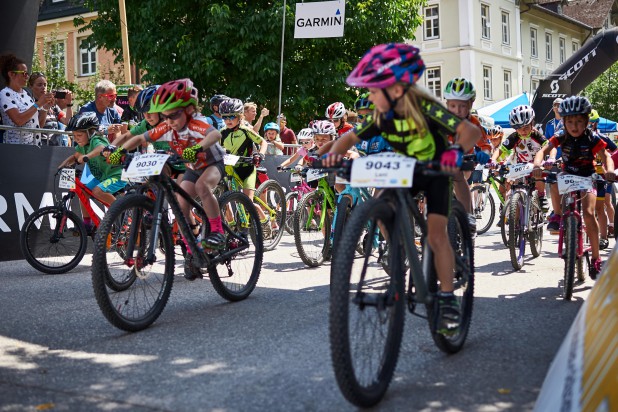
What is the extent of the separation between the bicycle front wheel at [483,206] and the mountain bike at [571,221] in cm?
700

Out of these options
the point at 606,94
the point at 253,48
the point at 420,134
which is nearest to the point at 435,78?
the point at 606,94

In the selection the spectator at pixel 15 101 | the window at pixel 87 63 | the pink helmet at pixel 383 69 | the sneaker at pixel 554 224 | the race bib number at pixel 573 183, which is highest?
the window at pixel 87 63

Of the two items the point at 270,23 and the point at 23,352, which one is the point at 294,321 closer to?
the point at 23,352

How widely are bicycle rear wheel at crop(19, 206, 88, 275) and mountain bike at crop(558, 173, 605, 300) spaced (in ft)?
17.4

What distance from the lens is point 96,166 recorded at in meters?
10.4

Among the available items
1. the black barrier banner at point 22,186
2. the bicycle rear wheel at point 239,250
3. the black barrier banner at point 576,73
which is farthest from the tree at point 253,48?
the bicycle rear wheel at point 239,250

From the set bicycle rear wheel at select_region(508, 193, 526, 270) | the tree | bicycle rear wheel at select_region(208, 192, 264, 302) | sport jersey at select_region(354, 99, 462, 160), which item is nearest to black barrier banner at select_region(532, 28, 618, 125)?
the tree

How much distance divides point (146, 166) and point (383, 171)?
2483 millimetres

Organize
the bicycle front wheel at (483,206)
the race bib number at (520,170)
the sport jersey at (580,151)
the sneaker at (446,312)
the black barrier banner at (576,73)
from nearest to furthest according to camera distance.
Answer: the sneaker at (446,312), the sport jersey at (580,151), the race bib number at (520,170), the bicycle front wheel at (483,206), the black barrier banner at (576,73)

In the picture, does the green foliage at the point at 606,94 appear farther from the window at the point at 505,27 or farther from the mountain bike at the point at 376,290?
the mountain bike at the point at 376,290

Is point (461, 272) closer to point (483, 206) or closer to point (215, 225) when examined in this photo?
point (215, 225)

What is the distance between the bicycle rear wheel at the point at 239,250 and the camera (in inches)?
295

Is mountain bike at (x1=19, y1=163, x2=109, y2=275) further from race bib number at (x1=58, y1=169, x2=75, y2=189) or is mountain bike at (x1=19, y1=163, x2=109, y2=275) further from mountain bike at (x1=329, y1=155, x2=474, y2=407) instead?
mountain bike at (x1=329, y1=155, x2=474, y2=407)

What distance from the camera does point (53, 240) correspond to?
9.88 m
